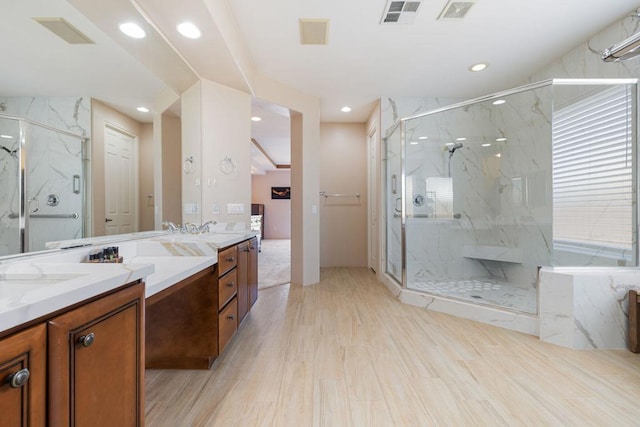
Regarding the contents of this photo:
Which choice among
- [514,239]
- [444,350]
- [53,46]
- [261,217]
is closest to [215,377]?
[444,350]

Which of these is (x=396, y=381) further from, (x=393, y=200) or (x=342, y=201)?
(x=342, y=201)

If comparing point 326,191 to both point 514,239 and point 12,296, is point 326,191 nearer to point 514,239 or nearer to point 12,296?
point 514,239

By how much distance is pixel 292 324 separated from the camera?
2303mm

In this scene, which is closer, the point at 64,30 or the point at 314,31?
the point at 64,30

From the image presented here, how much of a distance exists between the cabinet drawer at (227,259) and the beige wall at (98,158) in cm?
62

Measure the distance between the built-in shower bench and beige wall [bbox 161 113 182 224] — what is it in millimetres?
3293

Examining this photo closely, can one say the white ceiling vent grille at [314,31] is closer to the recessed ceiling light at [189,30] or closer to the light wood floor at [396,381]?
the recessed ceiling light at [189,30]

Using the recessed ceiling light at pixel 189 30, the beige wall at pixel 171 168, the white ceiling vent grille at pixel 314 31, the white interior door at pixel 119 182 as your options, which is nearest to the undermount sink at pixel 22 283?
the white interior door at pixel 119 182

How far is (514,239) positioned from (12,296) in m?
3.84

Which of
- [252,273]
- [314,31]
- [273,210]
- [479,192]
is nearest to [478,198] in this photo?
[479,192]

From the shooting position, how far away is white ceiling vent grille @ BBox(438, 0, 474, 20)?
6.59 feet

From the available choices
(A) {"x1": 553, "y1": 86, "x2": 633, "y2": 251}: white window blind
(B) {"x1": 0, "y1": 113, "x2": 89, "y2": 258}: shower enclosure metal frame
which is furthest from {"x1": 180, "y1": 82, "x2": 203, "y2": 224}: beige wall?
(A) {"x1": 553, "y1": 86, "x2": 633, "y2": 251}: white window blind

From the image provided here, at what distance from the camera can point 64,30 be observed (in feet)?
3.76

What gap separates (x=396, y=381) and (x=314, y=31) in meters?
2.67
